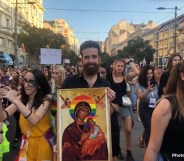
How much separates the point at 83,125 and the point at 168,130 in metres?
0.81

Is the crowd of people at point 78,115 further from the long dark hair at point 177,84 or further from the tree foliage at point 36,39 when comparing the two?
the tree foliage at point 36,39

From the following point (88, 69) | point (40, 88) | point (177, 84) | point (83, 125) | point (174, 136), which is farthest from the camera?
point (40, 88)

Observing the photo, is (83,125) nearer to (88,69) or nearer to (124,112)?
(88,69)

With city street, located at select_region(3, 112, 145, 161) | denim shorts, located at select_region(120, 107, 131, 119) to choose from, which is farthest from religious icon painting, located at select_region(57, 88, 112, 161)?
city street, located at select_region(3, 112, 145, 161)

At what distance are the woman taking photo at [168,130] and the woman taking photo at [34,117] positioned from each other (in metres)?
1.26

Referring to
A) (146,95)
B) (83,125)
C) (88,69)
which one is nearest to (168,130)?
(83,125)

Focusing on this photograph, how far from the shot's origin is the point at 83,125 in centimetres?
304

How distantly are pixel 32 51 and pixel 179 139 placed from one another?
179 feet

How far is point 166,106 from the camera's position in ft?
8.29

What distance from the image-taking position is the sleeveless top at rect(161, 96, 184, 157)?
2.49m

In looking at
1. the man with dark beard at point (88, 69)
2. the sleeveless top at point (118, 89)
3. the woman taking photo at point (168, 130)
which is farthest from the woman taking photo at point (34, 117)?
the sleeveless top at point (118, 89)

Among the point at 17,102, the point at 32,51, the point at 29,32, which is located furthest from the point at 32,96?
the point at 32,51

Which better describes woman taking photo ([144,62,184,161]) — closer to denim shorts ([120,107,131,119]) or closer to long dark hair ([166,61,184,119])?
long dark hair ([166,61,184,119])

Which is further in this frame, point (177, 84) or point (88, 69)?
Answer: point (88, 69)
